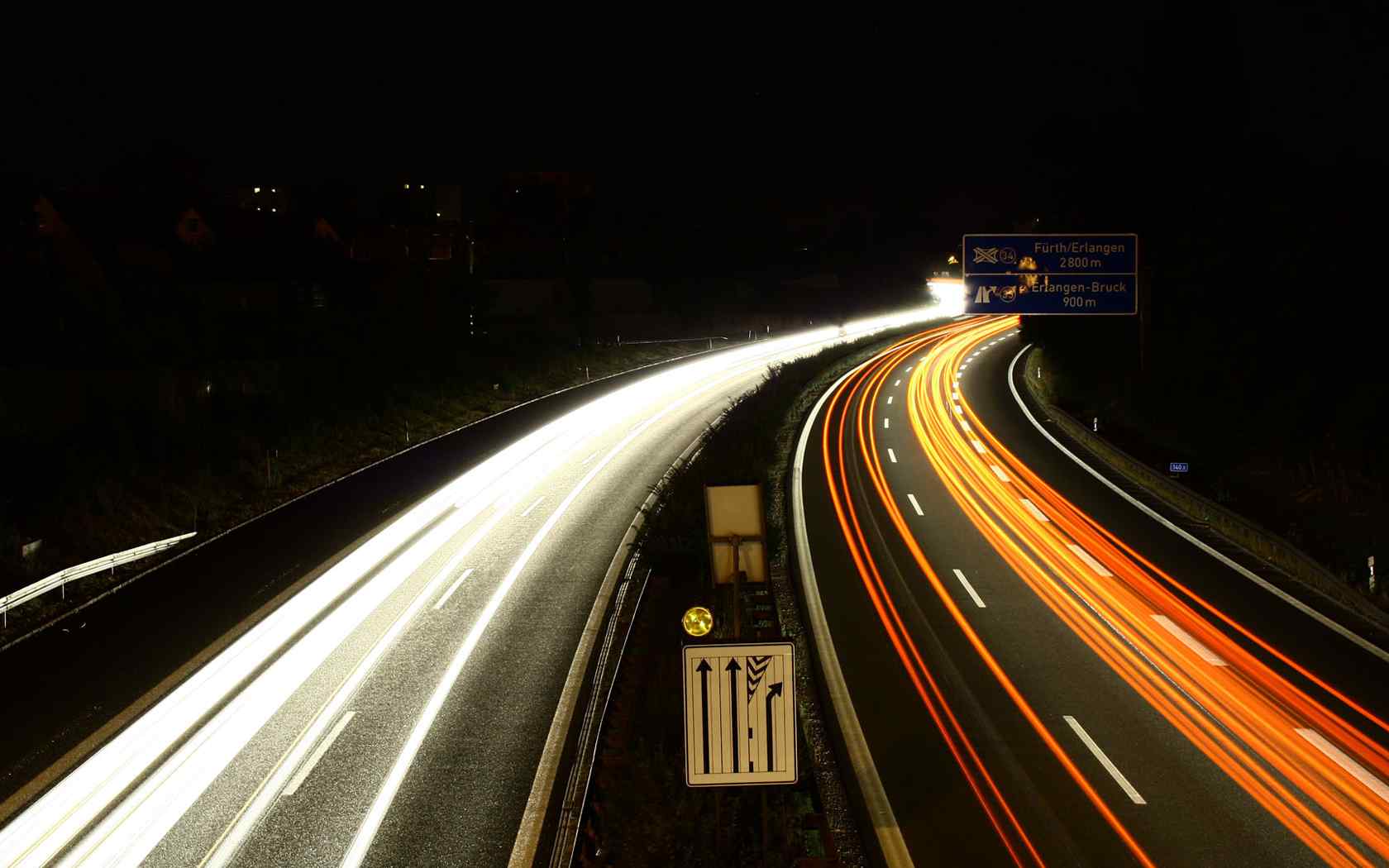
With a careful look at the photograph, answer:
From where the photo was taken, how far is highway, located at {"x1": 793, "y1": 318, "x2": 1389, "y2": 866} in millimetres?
11703

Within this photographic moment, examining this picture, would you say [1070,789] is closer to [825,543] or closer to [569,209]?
[825,543]

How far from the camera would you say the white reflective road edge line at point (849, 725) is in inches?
452

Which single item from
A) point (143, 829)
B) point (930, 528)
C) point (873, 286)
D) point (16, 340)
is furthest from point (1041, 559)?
point (873, 286)

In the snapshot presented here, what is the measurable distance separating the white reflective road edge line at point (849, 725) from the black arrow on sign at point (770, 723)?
3.15m

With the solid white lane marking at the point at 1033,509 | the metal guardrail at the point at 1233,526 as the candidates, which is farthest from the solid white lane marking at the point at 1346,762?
the solid white lane marking at the point at 1033,509

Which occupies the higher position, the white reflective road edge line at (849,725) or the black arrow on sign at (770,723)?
the black arrow on sign at (770,723)

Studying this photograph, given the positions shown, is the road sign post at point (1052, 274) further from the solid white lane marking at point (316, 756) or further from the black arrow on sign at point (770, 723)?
the black arrow on sign at point (770, 723)

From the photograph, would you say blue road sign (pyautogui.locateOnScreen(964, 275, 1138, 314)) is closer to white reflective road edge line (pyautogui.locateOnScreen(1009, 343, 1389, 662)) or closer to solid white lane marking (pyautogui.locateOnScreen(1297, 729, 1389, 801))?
white reflective road edge line (pyautogui.locateOnScreen(1009, 343, 1389, 662))

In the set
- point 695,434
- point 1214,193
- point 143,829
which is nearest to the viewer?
point 143,829

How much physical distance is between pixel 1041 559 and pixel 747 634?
9.56 m

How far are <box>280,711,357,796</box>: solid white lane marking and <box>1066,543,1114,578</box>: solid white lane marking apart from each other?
51.9 feet

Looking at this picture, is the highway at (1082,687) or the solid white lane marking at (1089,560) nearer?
the highway at (1082,687)

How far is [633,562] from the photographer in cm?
2247

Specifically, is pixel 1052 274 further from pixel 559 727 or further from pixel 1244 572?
pixel 559 727
